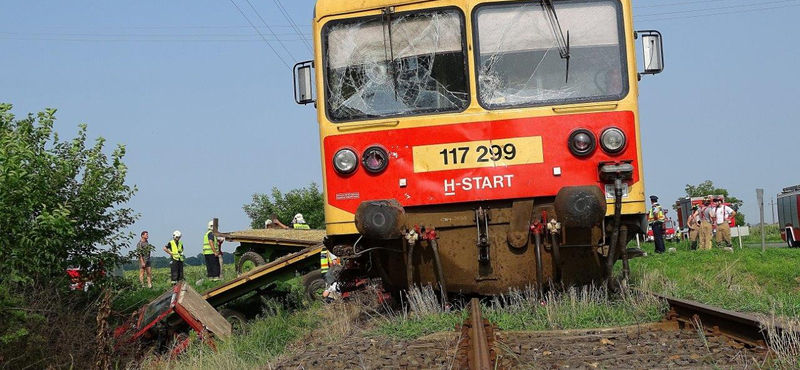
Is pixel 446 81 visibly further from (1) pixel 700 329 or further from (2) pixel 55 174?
(2) pixel 55 174

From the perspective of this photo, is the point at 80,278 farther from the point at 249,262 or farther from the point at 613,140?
the point at 249,262

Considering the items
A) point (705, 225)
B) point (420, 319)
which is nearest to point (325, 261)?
point (420, 319)

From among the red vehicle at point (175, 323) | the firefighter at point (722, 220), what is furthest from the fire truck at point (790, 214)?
the red vehicle at point (175, 323)

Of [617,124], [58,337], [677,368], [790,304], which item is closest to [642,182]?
[617,124]

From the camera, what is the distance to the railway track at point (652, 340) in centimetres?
583

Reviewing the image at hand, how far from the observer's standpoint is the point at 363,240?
29.1ft

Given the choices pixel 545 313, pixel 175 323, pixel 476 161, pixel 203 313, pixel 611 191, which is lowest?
pixel 175 323

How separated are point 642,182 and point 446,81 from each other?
188 centimetres

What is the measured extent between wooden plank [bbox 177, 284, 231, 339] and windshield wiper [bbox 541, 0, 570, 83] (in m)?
4.73

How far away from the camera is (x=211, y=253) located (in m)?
22.6

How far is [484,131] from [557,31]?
3.47 feet

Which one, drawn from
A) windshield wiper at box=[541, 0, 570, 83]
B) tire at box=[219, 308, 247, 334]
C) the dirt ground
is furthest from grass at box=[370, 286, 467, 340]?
tire at box=[219, 308, 247, 334]

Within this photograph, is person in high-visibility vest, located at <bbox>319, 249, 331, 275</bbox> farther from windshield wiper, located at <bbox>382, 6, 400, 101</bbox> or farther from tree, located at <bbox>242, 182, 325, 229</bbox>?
tree, located at <bbox>242, 182, 325, 229</bbox>

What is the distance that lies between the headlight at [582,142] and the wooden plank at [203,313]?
4.44 m
